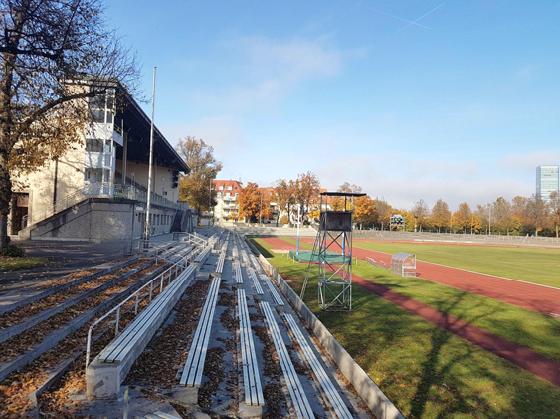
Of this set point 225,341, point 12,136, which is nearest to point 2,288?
point 225,341

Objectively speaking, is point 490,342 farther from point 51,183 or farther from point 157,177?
point 157,177

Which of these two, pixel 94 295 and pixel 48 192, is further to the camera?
pixel 48 192

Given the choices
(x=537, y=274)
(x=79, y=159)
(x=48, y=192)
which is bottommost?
(x=537, y=274)

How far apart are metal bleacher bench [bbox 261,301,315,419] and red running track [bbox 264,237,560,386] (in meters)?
5.66

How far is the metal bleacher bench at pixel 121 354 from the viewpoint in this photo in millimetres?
5504

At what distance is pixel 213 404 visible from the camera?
6043 mm

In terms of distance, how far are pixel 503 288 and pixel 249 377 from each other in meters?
20.1

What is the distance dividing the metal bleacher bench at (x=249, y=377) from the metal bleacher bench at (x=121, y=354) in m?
1.87

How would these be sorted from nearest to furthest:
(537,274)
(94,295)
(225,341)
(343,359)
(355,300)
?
(343,359), (225,341), (94,295), (355,300), (537,274)

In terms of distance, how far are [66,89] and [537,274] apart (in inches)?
1267

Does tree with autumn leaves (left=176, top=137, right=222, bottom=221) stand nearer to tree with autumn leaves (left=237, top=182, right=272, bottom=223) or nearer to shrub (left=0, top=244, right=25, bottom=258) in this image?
tree with autumn leaves (left=237, top=182, right=272, bottom=223)

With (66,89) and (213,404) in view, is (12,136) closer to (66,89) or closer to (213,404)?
(66,89)

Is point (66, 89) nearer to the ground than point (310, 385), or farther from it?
farther from it

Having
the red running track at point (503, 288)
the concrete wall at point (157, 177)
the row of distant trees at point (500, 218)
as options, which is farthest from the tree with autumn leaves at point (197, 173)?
the row of distant trees at point (500, 218)
